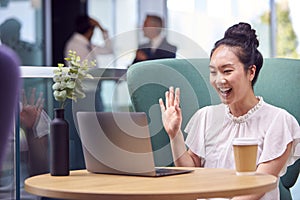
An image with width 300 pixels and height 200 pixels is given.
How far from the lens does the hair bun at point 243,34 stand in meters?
2.15

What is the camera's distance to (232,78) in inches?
82.6

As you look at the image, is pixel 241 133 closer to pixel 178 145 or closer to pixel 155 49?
pixel 178 145

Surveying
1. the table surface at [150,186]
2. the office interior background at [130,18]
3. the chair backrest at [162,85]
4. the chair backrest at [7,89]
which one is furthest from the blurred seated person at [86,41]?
the chair backrest at [7,89]

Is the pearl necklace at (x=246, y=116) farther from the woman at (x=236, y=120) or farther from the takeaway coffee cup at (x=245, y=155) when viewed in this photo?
the takeaway coffee cup at (x=245, y=155)

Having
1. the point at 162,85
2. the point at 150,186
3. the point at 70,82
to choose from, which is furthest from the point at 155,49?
the point at 150,186

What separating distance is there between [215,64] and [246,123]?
9.8 inches

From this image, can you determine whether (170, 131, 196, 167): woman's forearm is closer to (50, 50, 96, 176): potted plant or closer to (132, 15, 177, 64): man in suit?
(50, 50, 96, 176): potted plant

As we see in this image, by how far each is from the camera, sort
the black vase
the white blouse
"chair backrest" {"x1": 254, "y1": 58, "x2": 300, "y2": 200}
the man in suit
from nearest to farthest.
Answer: the black vase, the white blouse, "chair backrest" {"x1": 254, "y1": 58, "x2": 300, "y2": 200}, the man in suit

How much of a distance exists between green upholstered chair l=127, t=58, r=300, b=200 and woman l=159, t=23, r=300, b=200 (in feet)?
0.53

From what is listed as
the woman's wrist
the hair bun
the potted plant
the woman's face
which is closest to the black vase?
the potted plant

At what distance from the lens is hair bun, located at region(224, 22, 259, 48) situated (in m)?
2.15

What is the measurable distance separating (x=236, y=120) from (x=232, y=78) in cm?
15

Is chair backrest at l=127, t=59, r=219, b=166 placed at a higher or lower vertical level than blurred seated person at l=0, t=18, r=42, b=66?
lower

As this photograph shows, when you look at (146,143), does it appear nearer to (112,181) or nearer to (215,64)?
(112,181)
